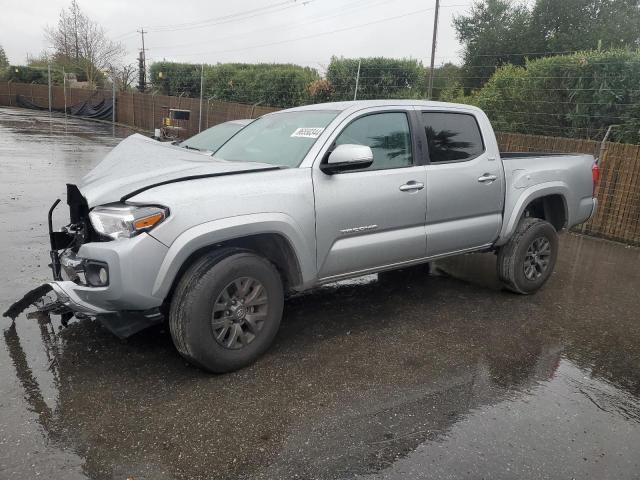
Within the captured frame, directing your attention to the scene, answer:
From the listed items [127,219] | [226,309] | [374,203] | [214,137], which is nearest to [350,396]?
[226,309]

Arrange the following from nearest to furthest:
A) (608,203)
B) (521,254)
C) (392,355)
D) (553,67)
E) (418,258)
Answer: (392,355)
(418,258)
(521,254)
(608,203)
(553,67)

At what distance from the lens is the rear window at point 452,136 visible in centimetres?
484

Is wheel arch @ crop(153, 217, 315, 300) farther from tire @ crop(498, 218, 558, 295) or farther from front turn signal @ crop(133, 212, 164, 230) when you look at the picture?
tire @ crop(498, 218, 558, 295)

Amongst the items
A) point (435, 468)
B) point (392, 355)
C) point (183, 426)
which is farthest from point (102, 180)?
point (435, 468)

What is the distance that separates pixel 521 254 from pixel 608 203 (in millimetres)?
4328

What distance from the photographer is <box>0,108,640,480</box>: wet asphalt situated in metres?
2.86

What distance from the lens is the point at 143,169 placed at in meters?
3.88

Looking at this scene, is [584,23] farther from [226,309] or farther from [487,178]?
[226,309]

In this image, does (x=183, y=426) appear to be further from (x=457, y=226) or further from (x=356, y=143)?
(x=457, y=226)

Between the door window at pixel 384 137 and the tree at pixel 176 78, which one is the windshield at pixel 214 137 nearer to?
the door window at pixel 384 137

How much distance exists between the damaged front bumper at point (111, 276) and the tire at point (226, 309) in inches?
8.5

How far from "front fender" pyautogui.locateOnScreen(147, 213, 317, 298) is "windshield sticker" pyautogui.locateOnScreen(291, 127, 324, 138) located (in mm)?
824

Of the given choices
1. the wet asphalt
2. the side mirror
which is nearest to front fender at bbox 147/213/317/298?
the side mirror

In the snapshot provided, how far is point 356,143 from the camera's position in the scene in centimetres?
434
